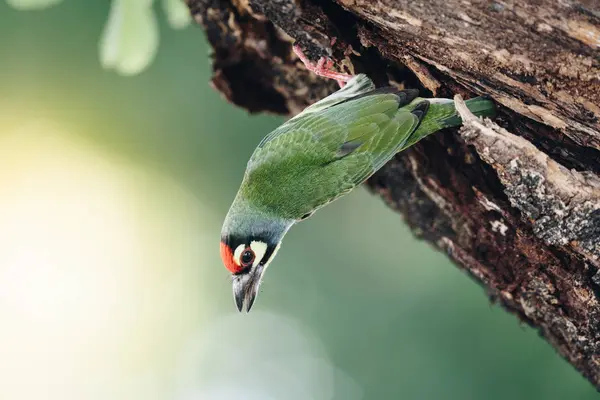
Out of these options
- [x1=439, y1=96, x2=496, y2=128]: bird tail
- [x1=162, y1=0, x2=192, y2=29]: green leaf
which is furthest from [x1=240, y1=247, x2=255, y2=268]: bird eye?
[x1=162, y1=0, x2=192, y2=29]: green leaf

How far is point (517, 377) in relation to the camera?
801cm

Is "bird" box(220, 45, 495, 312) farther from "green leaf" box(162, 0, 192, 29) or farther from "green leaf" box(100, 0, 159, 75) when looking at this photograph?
"green leaf" box(162, 0, 192, 29)

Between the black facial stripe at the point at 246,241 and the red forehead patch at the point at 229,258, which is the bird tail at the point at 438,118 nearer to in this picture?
the black facial stripe at the point at 246,241

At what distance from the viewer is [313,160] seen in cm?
411

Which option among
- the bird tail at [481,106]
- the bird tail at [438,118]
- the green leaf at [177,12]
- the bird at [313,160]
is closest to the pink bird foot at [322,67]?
the bird at [313,160]

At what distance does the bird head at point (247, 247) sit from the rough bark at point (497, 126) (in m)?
0.95

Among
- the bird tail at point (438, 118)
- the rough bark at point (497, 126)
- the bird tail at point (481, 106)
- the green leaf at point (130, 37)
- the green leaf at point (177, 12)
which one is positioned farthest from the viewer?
the green leaf at point (177, 12)

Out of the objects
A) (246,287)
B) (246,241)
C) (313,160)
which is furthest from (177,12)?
(246,287)

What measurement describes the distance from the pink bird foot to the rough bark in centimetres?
7

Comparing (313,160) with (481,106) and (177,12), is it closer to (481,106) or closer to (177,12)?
(481,106)

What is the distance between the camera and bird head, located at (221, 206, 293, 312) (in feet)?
13.6

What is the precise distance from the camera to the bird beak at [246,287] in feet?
14.0

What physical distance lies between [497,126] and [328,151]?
43.5 inches

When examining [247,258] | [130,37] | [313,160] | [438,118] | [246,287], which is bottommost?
[246,287]
